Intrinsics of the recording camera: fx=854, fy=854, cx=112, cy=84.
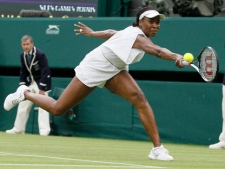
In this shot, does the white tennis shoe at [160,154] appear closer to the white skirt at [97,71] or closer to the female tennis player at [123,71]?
the female tennis player at [123,71]

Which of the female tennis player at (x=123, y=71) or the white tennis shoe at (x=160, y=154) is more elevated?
the female tennis player at (x=123, y=71)

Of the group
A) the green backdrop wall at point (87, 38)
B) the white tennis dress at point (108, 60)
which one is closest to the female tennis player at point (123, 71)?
the white tennis dress at point (108, 60)

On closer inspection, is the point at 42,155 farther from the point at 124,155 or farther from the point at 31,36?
the point at 31,36

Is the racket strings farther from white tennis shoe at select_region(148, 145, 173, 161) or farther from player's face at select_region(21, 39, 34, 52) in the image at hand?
player's face at select_region(21, 39, 34, 52)

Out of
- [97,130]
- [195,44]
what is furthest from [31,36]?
[195,44]

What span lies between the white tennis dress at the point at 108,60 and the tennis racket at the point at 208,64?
796 millimetres

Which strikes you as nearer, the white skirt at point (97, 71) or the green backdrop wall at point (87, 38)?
the white skirt at point (97, 71)

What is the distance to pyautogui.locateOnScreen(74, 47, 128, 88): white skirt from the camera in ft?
34.3

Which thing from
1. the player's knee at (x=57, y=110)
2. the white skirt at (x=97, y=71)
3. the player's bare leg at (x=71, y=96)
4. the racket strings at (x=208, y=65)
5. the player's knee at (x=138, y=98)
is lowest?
the player's knee at (x=57, y=110)

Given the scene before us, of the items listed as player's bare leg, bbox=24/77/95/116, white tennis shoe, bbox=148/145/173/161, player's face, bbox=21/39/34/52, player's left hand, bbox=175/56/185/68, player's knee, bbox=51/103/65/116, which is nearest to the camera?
player's left hand, bbox=175/56/185/68

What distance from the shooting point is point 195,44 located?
53.0 feet

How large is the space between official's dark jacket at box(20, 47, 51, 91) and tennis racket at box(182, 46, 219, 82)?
781cm

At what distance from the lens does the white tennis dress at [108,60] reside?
10219 mm

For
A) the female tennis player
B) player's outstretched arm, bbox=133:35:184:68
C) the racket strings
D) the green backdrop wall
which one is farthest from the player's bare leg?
the green backdrop wall
